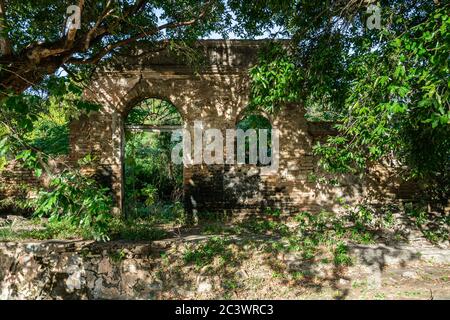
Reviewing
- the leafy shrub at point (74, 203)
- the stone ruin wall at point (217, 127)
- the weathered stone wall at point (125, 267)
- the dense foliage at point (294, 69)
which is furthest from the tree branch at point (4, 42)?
the weathered stone wall at point (125, 267)

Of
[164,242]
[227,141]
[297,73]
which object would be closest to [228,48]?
[227,141]

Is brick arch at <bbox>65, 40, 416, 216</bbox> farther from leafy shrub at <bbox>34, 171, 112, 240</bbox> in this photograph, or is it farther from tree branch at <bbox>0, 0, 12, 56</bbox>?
leafy shrub at <bbox>34, 171, 112, 240</bbox>

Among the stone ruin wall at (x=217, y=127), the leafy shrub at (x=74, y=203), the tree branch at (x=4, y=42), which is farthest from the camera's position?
the stone ruin wall at (x=217, y=127)

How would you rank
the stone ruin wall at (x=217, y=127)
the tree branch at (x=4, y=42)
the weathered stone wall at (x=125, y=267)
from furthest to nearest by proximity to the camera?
the stone ruin wall at (x=217, y=127)
the weathered stone wall at (x=125, y=267)
the tree branch at (x=4, y=42)

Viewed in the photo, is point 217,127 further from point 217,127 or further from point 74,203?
point 74,203

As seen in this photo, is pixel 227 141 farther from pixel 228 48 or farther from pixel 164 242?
pixel 164 242

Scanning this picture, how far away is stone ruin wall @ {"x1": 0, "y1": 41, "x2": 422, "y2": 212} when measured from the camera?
7441mm

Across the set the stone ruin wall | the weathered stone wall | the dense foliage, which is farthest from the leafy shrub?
the stone ruin wall

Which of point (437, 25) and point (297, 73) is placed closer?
point (437, 25)

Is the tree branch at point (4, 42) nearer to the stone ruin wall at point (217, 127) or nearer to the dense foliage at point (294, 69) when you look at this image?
the dense foliage at point (294, 69)

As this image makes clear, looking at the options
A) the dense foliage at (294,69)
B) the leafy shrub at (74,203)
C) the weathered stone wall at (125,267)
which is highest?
the dense foliage at (294,69)

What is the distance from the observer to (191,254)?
5.56 metres

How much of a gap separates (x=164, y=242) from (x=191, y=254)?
58cm

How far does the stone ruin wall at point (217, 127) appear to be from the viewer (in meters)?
7.44
